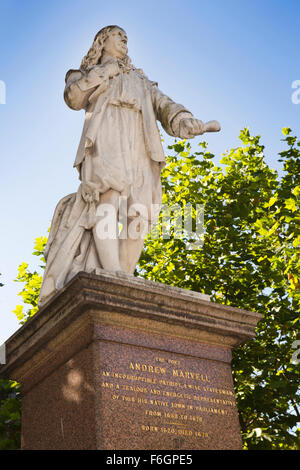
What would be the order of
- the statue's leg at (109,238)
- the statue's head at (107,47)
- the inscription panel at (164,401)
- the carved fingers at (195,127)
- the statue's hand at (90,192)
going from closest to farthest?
the inscription panel at (164,401) < the statue's leg at (109,238) < the statue's hand at (90,192) < the carved fingers at (195,127) < the statue's head at (107,47)

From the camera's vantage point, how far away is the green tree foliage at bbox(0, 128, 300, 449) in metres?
9.82

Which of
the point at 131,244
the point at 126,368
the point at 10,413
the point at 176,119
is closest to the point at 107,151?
the point at 176,119

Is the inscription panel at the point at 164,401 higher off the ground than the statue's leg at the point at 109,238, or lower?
lower

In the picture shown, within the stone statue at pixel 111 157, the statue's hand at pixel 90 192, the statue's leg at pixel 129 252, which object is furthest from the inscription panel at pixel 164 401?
the statue's hand at pixel 90 192

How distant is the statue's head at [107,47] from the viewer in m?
7.56

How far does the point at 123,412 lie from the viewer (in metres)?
4.70

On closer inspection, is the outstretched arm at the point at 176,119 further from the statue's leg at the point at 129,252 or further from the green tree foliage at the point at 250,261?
the green tree foliage at the point at 250,261

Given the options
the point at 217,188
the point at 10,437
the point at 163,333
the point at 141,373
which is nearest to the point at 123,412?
the point at 141,373

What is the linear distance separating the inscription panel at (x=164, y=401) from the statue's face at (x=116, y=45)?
4106mm

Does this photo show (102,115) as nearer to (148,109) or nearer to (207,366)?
(148,109)

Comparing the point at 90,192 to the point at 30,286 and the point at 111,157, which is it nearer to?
the point at 111,157

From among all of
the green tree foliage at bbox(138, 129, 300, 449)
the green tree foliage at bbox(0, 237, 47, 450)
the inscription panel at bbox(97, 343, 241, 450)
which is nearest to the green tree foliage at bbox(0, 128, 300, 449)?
the green tree foliage at bbox(138, 129, 300, 449)
